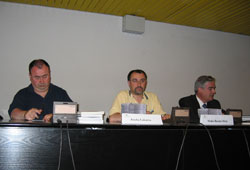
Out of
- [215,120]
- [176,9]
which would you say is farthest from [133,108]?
[176,9]

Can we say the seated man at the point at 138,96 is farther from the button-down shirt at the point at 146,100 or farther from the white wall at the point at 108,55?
the white wall at the point at 108,55

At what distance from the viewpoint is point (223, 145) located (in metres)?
1.69

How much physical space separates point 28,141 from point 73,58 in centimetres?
260

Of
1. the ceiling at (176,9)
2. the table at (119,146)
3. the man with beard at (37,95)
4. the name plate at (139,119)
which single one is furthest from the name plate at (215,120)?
the ceiling at (176,9)

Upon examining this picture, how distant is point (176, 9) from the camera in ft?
12.1

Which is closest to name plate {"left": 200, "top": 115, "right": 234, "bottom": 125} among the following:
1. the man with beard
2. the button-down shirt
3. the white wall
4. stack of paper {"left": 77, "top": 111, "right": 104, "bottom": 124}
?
stack of paper {"left": 77, "top": 111, "right": 104, "bottom": 124}

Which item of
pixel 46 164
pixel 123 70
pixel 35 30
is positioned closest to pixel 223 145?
pixel 46 164

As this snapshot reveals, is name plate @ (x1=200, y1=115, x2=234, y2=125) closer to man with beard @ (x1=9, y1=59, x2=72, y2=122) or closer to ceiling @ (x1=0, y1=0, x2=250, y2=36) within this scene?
man with beard @ (x1=9, y1=59, x2=72, y2=122)

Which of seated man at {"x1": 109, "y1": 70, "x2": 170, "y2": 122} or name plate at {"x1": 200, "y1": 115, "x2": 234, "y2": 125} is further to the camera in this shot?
seated man at {"x1": 109, "y1": 70, "x2": 170, "y2": 122}

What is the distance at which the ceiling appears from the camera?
3440 mm

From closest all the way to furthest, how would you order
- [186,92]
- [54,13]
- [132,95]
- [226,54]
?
[132,95], [54,13], [186,92], [226,54]

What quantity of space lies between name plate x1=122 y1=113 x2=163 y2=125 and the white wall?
2.28 m

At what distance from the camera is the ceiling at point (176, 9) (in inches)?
135

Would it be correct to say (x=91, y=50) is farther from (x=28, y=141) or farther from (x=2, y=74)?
(x=28, y=141)
